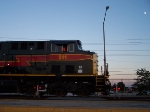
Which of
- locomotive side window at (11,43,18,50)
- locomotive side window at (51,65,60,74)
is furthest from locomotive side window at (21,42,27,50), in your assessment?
locomotive side window at (51,65,60,74)

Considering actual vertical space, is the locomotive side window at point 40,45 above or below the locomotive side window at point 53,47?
above

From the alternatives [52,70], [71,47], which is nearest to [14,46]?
[52,70]

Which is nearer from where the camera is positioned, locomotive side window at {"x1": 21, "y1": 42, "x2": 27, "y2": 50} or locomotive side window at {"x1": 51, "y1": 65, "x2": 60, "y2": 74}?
locomotive side window at {"x1": 51, "y1": 65, "x2": 60, "y2": 74}

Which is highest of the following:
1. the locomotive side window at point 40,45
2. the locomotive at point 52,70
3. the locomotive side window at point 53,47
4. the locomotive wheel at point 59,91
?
the locomotive side window at point 40,45

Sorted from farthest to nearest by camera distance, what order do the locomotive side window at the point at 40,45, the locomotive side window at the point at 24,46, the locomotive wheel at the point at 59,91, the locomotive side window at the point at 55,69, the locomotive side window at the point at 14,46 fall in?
the locomotive side window at the point at 14,46 → the locomotive side window at the point at 24,46 → the locomotive side window at the point at 40,45 → the locomotive side window at the point at 55,69 → the locomotive wheel at the point at 59,91

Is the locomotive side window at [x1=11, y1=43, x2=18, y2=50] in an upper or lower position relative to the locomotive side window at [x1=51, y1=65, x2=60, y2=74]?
A: upper

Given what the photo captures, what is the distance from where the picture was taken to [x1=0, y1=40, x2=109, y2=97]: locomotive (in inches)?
674

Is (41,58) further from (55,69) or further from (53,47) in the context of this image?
(55,69)

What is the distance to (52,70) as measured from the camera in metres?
17.6

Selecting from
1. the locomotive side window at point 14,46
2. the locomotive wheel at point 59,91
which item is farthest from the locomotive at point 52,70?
the locomotive side window at point 14,46

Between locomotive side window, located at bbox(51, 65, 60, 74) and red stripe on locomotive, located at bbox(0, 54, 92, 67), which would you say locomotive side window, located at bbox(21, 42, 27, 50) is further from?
locomotive side window, located at bbox(51, 65, 60, 74)

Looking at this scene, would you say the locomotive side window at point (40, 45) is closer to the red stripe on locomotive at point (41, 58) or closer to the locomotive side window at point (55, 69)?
the red stripe on locomotive at point (41, 58)

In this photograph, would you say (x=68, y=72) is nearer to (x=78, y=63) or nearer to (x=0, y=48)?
(x=78, y=63)

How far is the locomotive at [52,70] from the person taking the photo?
1711cm
